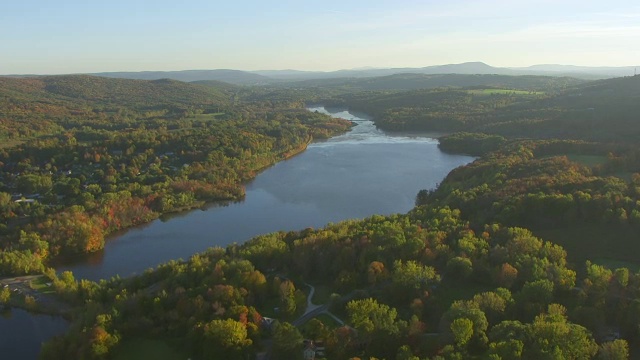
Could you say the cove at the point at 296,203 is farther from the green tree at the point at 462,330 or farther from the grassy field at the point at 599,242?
the green tree at the point at 462,330

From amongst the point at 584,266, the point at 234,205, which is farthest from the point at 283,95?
the point at 584,266

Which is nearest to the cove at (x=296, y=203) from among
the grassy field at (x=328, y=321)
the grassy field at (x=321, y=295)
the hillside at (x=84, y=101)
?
the grassy field at (x=321, y=295)

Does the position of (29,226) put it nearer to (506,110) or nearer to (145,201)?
(145,201)

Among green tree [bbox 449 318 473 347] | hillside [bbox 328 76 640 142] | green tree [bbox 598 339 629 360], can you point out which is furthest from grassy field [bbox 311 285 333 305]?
hillside [bbox 328 76 640 142]

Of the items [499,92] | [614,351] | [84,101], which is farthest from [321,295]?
[84,101]

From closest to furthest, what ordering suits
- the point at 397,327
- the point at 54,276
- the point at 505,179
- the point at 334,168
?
the point at 397,327 → the point at 54,276 → the point at 505,179 → the point at 334,168
